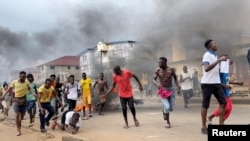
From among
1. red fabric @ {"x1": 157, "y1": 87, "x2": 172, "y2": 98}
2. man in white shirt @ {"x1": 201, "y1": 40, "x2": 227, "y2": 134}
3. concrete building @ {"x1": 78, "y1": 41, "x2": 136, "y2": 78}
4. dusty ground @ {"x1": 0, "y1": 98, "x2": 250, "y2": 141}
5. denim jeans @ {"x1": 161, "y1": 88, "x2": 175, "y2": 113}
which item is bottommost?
dusty ground @ {"x1": 0, "y1": 98, "x2": 250, "y2": 141}

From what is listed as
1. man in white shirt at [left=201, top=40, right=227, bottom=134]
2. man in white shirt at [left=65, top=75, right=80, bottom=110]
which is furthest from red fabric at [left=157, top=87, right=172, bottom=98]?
man in white shirt at [left=65, top=75, right=80, bottom=110]

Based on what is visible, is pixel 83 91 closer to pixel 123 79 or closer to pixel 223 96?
pixel 123 79

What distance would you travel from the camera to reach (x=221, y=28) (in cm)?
1240

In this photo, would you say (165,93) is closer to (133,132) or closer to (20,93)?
(133,132)

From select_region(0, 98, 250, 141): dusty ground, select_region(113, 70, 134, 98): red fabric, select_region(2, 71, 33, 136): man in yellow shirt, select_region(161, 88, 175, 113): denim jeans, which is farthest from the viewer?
select_region(2, 71, 33, 136): man in yellow shirt

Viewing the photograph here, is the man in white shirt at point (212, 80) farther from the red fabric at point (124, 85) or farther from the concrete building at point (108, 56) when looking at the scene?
the concrete building at point (108, 56)

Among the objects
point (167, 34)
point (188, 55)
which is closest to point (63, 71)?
point (188, 55)

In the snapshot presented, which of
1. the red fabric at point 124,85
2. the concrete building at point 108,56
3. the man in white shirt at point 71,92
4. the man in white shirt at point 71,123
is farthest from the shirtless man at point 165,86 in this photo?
the concrete building at point 108,56

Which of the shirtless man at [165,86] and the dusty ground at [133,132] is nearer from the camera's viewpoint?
the dusty ground at [133,132]

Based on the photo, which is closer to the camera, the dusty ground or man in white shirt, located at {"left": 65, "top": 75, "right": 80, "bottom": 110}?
the dusty ground

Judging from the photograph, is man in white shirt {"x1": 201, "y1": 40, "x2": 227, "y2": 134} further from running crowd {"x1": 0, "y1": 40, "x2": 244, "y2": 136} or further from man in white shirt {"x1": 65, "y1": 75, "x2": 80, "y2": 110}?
man in white shirt {"x1": 65, "y1": 75, "x2": 80, "y2": 110}

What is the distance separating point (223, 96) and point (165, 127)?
174 cm

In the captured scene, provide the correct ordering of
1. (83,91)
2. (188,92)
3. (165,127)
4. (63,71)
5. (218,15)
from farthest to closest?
(63,71) < (218,15) < (188,92) < (83,91) < (165,127)

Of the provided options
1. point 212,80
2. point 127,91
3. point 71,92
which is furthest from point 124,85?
point 71,92
